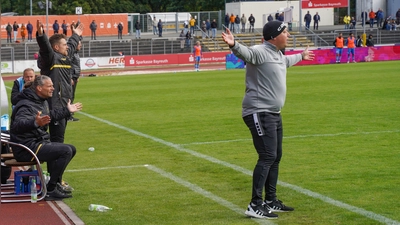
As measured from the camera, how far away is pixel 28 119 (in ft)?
28.9

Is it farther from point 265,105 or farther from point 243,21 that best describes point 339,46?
point 265,105

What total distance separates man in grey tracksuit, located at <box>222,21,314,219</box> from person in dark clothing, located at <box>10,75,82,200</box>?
2322 millimetres

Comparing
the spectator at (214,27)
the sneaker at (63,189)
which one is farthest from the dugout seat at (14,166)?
the spectator at (214,27)

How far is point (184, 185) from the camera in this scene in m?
9.54

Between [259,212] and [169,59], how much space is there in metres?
44.7

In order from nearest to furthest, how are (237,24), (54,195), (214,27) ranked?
(54,195) → (214,27) → (237,24)

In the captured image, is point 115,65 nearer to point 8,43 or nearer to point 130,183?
point 8,43

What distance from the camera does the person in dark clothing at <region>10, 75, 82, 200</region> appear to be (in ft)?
29.1

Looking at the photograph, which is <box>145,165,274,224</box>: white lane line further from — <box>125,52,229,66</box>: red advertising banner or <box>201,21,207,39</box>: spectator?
<box>201,21,207,39</box>: spectator

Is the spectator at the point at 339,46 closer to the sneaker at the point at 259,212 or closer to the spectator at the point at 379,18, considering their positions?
the spectator at the point at 379,18

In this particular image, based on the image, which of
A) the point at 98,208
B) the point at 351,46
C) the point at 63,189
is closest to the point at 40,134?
the point at 63,189

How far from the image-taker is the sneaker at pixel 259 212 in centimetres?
744

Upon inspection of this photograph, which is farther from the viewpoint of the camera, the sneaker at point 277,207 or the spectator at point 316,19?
the spectator at point 316,19

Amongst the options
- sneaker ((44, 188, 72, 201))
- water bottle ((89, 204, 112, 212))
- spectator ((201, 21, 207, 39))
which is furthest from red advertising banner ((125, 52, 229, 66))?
water bottle ((89, 204, 112, 212))
